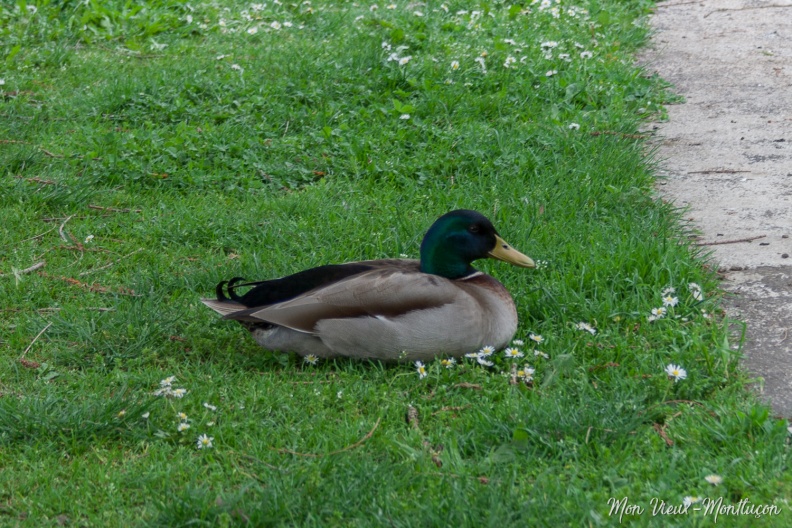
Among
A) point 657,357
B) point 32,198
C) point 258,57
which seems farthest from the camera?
point 258,57

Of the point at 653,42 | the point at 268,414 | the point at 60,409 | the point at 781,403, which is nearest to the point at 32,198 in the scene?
the point at 60,409

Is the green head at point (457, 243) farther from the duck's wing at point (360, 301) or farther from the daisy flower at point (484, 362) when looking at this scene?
the daisy flower at point (484, 362)

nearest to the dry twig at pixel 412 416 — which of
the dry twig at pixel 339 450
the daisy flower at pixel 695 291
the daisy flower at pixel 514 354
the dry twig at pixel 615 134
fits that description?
the dry twig at pixel 339 450

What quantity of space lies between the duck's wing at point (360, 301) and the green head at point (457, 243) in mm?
187

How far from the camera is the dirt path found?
4.31 m

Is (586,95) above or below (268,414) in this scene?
above

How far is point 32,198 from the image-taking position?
5.67 meters

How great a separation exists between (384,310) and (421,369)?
27cm

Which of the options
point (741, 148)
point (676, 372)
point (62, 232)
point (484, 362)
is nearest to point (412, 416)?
point (484, 362)

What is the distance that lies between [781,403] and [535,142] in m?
2.69

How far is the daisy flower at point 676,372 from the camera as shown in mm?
3748

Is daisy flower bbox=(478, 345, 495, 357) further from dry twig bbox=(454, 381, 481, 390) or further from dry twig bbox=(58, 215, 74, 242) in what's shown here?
dry twig bbox=(58, 215, 74, 242)

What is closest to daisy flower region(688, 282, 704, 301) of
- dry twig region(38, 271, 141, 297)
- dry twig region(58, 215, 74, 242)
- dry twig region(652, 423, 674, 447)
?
dry twig region(652, 423, 674, 447)

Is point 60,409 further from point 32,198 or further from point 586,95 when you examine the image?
point 586,95
